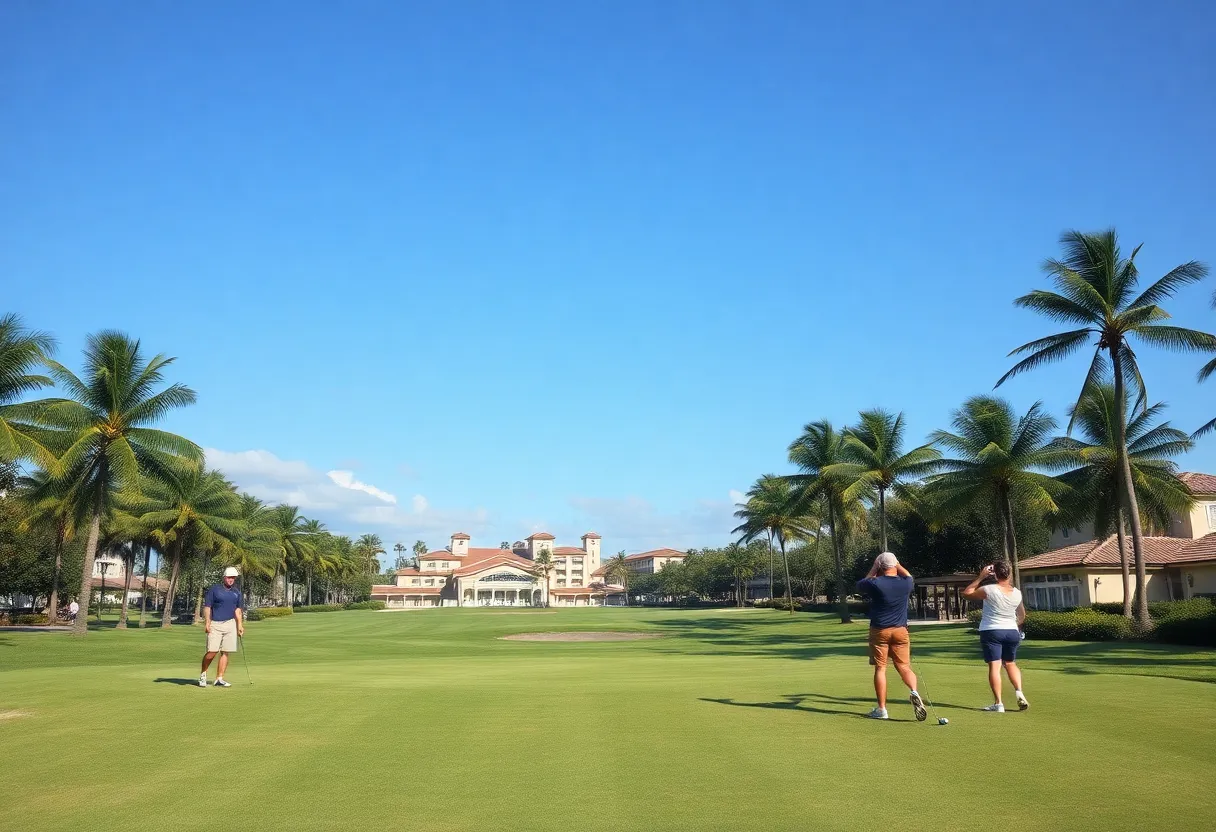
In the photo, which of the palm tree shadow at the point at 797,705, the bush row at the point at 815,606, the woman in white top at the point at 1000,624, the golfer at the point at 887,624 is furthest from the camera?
the bush row at the point at 815,606

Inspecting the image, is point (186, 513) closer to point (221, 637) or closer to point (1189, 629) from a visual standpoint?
point (221, 637)

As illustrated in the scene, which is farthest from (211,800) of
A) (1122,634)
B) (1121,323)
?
(1121,323)

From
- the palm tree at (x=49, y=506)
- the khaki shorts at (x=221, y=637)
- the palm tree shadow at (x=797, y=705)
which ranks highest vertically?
the palm tree at (x=49, y=506)

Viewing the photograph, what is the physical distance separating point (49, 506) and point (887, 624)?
54993 mm

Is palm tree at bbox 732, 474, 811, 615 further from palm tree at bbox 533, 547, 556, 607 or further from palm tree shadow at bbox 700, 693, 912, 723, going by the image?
palm tree at bbox 533, 547, 556, 607

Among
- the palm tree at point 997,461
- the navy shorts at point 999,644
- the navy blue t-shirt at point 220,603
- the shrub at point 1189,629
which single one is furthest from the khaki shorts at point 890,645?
the palm tree at point 997,461

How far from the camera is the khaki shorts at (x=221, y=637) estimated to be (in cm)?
1492

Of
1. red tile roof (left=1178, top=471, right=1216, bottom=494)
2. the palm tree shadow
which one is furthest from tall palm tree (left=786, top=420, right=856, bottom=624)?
Answer: the palm tree shadow

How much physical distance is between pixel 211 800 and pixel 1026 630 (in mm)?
35520

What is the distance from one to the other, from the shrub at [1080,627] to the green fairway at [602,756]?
19316mm

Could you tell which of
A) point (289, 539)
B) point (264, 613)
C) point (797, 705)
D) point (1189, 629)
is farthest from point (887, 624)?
point (289, 539)

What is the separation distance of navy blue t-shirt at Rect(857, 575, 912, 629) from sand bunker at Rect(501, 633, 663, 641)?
4177cm

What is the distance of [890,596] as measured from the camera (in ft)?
36.1

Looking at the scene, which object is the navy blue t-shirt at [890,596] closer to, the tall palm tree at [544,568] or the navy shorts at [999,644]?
the navy shorts at [999,644]
